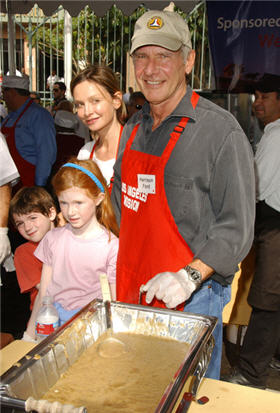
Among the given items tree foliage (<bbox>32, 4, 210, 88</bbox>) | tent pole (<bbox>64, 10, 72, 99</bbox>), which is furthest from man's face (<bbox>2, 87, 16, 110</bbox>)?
tent pole (<bbox>64, 10, 72, 99</bbox>)

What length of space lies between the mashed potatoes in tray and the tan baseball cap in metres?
0.90

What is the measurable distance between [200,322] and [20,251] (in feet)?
4.38

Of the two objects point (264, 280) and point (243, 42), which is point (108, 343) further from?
point (243, 42)

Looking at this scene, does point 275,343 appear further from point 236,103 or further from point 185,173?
point 236,103

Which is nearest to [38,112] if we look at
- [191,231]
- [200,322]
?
[191,231]

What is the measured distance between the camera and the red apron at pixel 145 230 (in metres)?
1.33

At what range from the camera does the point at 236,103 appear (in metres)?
3.54

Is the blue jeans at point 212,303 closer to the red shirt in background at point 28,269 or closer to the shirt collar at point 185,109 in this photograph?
the shirt collar at point 185,109

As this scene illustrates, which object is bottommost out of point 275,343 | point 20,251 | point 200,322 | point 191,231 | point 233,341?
point 233,341

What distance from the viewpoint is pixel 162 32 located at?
1306mm

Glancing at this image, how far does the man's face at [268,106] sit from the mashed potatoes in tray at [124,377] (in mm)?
1741

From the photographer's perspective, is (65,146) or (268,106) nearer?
(268,106)

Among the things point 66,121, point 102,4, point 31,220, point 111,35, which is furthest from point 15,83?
point 111,35

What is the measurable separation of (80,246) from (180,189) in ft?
2.21
